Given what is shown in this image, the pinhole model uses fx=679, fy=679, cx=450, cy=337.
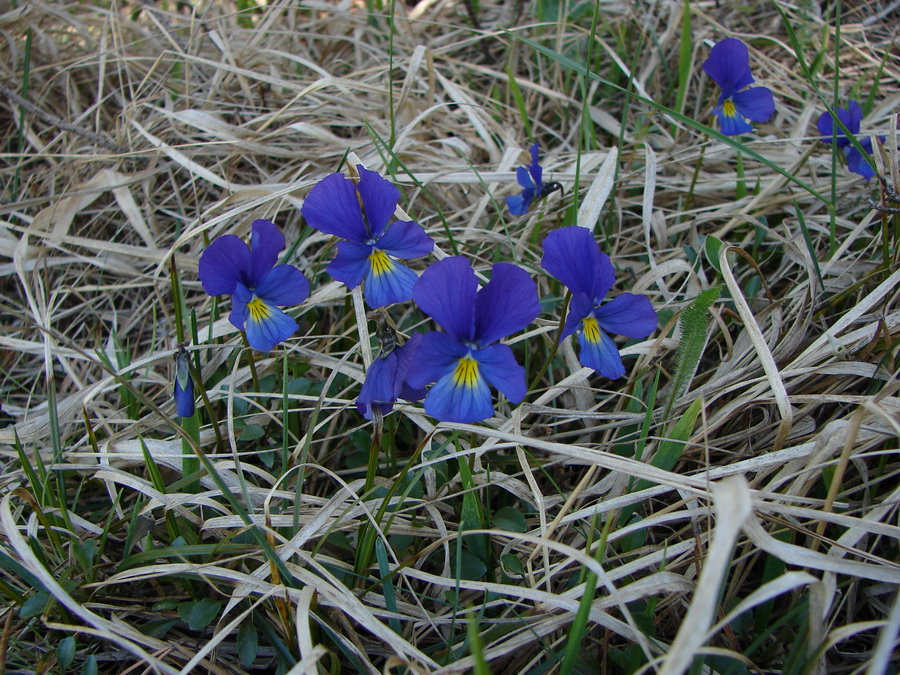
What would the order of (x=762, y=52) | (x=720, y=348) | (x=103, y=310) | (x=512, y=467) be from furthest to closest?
(x=762, y=52) → (x=103, y=310) → (x=720, y=348) → (x=512, y=467)

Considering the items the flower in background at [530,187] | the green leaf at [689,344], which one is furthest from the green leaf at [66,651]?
the flower in background at [530,187]

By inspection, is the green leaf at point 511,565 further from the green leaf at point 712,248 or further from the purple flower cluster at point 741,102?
the purple flower cluster at point 741,102

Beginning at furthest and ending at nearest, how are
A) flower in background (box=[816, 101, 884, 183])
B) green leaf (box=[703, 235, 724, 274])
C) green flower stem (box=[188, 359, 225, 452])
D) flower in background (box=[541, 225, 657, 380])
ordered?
flower in background (box=[816, 101, 884, 183]) → green leaf (box=[703, 235, 724, 274]) → green flower stem (box=[188, 359, 225, 452]) → flower in background (box=[541, 225, 657, 380])

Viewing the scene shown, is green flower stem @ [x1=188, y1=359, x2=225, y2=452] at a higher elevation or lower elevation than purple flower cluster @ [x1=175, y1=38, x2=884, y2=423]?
lower

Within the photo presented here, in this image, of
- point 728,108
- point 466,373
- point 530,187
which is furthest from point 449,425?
point 728,108

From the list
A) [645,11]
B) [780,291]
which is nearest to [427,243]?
[780,291]

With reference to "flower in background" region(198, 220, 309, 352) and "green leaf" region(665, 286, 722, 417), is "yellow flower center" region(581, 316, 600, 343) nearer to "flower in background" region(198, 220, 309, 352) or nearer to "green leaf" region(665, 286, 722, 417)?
"green leaf" region(665, 286, 722, 417)

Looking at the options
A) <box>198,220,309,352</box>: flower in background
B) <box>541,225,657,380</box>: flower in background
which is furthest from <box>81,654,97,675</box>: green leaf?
<box>541,225,657,380</box>: flower in background

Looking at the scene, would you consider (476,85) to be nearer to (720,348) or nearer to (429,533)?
(720,348)
